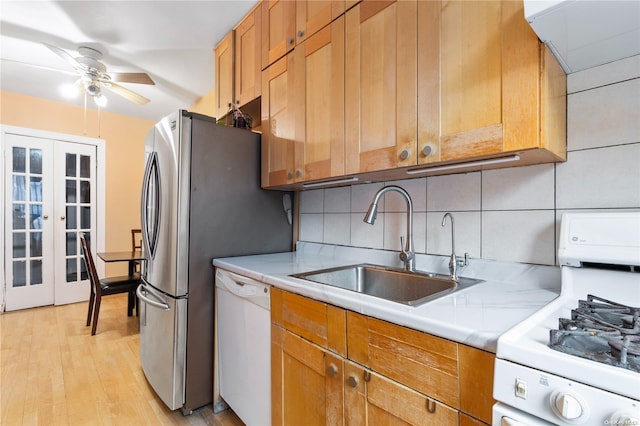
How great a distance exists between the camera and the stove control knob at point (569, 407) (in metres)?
0.51

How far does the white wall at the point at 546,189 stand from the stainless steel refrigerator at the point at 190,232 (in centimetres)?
88

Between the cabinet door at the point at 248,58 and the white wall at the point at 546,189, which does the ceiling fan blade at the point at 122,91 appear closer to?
the cabinet door at the point at 248,58

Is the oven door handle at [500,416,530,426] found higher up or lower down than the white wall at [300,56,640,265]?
lower down

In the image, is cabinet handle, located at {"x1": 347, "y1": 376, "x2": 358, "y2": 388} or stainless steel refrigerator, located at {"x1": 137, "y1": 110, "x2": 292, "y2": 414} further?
stainless steel refrigerator, located at {"x1": 137, "y1": 110, "x2": 292, "y2": 414}

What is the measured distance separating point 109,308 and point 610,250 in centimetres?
437

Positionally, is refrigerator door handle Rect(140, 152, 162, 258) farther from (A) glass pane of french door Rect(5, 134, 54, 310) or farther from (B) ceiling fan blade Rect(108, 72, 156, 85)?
(A) glass pane of french door Rect(5, 134, 54, 310)

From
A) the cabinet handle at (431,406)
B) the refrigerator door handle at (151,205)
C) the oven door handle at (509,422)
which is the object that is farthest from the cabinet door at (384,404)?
the refrigerator door handle at (151,205)

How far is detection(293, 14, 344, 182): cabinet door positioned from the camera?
142 centimetres

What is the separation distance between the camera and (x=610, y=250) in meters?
0.92

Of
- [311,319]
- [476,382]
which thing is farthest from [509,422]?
[311,319]

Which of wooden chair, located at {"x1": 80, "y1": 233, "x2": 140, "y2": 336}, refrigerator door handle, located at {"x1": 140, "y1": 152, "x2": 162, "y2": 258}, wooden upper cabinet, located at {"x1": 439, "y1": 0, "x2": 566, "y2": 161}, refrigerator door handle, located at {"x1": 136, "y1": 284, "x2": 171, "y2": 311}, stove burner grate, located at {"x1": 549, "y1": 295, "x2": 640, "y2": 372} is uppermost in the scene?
wooden upper cabinet, located at {"x1": 439, "y1": 0, "x2": 566, "y2": 161}

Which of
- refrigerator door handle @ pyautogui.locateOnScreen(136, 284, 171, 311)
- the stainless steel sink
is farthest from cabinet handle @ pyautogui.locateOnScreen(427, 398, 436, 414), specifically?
refrigerator door handle @ pyautogui.locateOnScreen(136, 284, 171, 311)

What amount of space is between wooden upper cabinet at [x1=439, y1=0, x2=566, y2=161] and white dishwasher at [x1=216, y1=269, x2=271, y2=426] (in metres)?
0.99

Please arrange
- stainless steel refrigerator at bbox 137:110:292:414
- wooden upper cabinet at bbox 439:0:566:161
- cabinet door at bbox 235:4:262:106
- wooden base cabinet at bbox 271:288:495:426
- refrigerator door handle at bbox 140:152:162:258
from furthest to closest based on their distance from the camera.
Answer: cabinet door at bbox 235:4:262:106
refrigerator door handle at bbox 140:152:162:258
stainless steel refrigerator at bbox 137:110:292:414
wooden upper cabinet at bbox 439:0:566:161
wooden base cabinet at bbox 271:288:495:426
